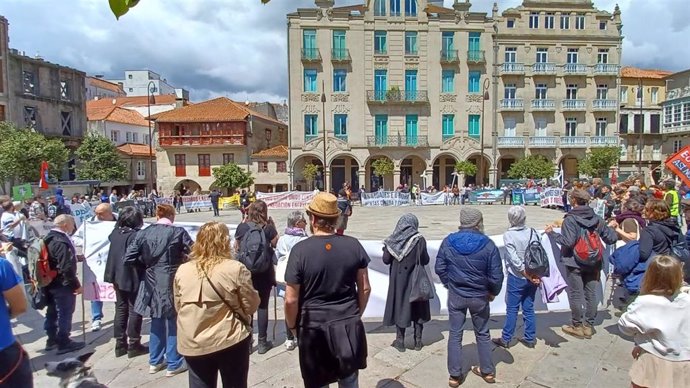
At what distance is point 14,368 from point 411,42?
125ft

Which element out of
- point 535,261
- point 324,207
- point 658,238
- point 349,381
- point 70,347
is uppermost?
point 324,207

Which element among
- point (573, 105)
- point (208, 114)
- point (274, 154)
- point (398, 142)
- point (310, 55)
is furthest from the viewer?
point (208, 114)

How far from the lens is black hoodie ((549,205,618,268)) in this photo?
486 cm

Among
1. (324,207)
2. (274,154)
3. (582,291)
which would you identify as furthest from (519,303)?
(274,154)

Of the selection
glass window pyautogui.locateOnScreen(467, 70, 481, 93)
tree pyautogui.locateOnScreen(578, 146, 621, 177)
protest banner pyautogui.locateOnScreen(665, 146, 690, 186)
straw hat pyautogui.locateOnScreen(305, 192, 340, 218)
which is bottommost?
straw hat pyautogui.locateOnScreen(305, 192, 340, 218)

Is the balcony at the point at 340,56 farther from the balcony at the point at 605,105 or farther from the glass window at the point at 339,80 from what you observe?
the balcony at the point at 605,105

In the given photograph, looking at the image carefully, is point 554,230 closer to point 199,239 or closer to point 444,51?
point 199,239

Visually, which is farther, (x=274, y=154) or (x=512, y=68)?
(x=274, y=154)

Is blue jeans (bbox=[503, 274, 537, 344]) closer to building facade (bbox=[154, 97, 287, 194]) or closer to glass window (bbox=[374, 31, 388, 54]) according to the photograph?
glass window (bbox=[374, 31, 388, 54])

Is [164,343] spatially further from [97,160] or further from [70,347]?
[97,160]

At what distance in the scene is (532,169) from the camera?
35031mm

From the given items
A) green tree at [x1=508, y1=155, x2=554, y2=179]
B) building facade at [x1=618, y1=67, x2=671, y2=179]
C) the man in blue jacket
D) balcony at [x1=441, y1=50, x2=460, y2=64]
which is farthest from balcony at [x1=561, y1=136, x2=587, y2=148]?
the man in blue jacket

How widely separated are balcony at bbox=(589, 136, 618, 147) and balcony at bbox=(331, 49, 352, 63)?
975 inches

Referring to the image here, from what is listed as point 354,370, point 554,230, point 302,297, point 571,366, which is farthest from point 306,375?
point 554,230
